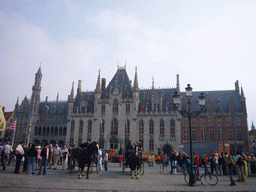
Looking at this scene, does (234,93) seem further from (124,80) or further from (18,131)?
(18,131)

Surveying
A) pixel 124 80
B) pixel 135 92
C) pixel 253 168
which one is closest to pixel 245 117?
pixel 135 92

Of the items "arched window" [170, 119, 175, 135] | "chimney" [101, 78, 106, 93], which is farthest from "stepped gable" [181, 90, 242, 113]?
"chimney" [101, 78, 106, 93]

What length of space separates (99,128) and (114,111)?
5.45 metres

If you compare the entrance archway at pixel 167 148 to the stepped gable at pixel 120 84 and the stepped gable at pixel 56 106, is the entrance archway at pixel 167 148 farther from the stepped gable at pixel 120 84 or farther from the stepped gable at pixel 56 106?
the stepped gable at pixel 56 106

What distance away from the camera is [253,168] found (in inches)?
726

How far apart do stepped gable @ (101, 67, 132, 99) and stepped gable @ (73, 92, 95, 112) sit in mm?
4158

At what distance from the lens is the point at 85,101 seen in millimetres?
55406

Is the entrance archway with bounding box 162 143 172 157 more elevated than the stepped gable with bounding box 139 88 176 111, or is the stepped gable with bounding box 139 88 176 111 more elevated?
the stepped gable with bounding box 139 88 176 111

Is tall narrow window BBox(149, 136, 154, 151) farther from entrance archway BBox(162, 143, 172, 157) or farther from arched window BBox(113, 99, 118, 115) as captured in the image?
arched window BBox(113, 99, 118, 115)

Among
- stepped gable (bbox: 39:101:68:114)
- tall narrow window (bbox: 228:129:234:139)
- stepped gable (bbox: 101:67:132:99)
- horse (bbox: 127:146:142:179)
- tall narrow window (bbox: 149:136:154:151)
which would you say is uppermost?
stepped gable (bbox: 101:67:132:99)

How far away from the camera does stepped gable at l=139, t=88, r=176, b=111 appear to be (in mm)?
50844

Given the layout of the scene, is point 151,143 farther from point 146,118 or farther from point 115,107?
point 115,107

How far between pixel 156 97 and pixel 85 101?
60.8ft

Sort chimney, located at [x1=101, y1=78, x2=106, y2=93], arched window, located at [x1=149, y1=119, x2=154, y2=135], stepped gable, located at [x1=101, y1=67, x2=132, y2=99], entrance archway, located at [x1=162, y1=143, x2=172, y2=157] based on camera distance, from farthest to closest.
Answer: chimney, located at [x1=101, y1=78, x2=106, y2=93] → stepped gable, located at [x1=101, y1=67, x2=132, y2=99] → arched window, located at [x1=149, y1=119, x2=154, y2=135] → entrance archway, located at [x1=162, y1=143, x2=172, y2=157]
